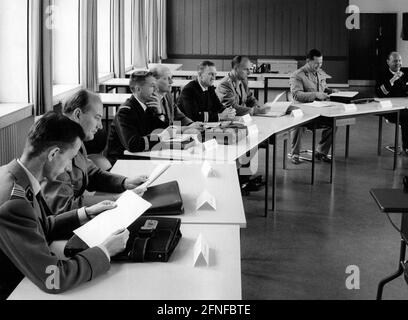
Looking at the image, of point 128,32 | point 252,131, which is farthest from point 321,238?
point 128,32

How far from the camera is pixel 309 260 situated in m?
4.38

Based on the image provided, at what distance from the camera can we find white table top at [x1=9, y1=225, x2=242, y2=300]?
199 cm

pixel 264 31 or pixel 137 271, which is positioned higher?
pixel 264 31

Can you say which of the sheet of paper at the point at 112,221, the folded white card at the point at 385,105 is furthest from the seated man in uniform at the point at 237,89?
the sheet of paper at the point at 112,221

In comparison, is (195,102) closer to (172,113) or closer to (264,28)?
(172,113)

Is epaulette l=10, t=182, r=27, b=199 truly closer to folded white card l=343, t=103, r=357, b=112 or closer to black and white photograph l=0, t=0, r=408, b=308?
black and white photograph l=0, t=0, r=408, b=308

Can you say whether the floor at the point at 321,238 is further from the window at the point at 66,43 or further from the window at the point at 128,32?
the window at the point at 128,32

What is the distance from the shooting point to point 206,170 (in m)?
3.71

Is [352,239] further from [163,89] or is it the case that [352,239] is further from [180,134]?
[163,89]

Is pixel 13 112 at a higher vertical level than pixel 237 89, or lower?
lower

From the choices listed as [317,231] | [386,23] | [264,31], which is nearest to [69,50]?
[317,231]

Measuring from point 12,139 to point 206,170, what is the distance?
2.09 metres
